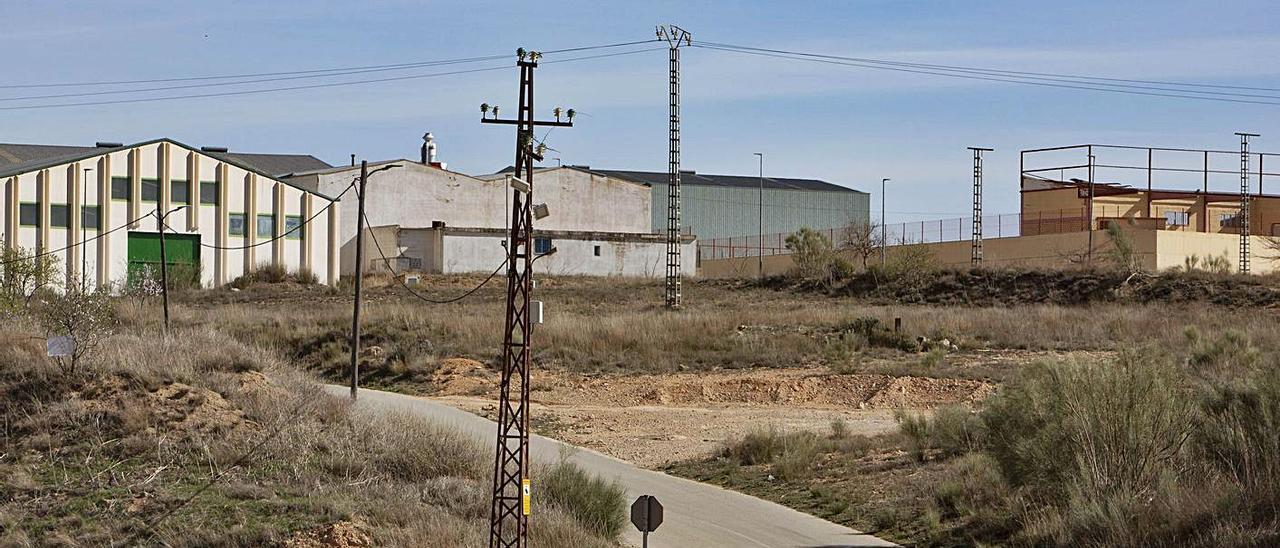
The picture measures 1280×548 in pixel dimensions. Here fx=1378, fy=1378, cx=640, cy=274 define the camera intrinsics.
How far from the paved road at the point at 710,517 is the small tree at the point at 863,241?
45844 millimetres

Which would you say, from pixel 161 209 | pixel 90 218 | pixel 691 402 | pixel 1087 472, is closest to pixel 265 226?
pixel 161 209

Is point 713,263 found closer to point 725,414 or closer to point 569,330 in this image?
point 569,330

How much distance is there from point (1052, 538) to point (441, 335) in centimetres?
2897

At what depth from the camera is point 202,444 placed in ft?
73.7

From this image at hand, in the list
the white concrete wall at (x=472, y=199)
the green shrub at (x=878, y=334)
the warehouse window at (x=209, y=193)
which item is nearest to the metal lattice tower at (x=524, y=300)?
the green shrub at (x=878, y=334)

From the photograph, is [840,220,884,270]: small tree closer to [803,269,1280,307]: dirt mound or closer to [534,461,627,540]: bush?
[803,269,1280,307]: dirt mound

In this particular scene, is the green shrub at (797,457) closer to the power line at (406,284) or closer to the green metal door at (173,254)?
the power line at (406,284)

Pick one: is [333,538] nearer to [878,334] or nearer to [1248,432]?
[1248,432]

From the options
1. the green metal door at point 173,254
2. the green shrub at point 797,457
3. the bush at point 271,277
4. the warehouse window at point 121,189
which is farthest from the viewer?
the bush at point 271,277

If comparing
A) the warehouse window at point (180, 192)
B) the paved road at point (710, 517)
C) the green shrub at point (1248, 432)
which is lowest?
the paved road at point (710, 517)

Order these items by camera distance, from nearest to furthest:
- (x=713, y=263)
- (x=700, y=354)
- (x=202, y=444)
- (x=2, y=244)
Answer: (x=202, y=444) → (x=700, y=354) → (x=2, y=244) → (x=713, y=263)

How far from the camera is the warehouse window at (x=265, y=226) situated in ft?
214

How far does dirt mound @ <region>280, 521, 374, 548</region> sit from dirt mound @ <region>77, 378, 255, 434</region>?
5880mm

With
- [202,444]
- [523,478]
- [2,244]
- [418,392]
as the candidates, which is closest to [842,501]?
[523,478]
